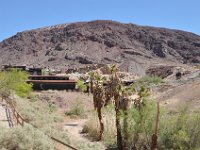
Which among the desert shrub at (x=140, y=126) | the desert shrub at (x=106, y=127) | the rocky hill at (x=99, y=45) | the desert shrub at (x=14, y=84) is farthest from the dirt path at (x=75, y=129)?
the rocky hill at (x=99, y=45)

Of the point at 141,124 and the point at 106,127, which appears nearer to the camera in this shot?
the point at 141,124

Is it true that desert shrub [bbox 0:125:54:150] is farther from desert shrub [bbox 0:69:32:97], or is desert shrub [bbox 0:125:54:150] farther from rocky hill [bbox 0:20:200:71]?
rocky hill [bbox 0:20:200:71]

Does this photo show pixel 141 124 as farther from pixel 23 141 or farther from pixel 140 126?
pixel 23 141

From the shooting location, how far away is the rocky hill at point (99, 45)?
153 meters

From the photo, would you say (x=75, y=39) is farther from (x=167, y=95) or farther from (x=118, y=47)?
(x=167, y=95)

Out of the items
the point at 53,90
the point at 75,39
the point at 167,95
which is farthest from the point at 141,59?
the point at 167,95

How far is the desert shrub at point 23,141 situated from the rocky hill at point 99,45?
122863mm

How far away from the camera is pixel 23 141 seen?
17.8 meters

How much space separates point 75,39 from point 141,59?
27.7m

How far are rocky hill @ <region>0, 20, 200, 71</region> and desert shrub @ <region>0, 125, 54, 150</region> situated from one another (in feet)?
403

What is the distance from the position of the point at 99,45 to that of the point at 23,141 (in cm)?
14836

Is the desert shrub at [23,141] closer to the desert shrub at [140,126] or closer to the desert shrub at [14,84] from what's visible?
the desert shrub at [140,126]

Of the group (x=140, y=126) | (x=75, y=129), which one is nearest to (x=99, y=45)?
(x=75, y=129)

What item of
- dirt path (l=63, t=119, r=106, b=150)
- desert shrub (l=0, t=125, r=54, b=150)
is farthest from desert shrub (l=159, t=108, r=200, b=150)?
desert shrub (l=0, t=125, r=54, b=150)
